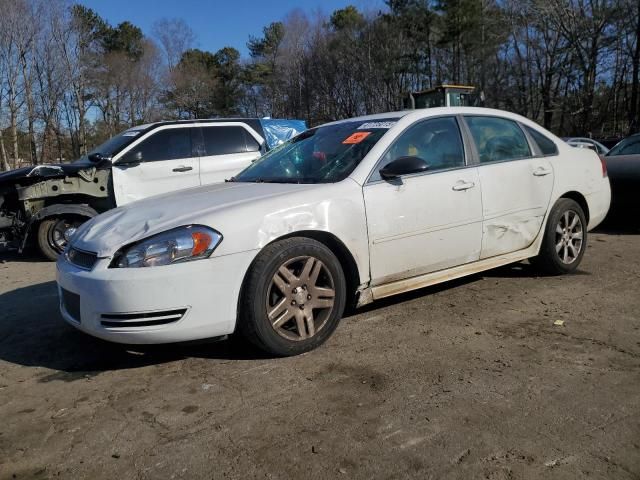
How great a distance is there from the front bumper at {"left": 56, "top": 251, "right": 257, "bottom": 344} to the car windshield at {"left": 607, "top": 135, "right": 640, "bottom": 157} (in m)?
7.02

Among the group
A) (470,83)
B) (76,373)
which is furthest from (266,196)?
(470,83)

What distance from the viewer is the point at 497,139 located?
450 cm

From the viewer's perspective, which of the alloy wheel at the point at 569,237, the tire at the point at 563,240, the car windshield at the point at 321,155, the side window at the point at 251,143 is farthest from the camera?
the side window at the point at 251,143

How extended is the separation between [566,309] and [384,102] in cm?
4881

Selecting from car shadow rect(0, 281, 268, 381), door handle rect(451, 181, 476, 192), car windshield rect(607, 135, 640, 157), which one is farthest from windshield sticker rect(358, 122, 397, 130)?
car windshield rect(607, 135, 640, 157)

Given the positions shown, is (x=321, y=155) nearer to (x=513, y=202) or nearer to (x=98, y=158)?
(x=513, y=202)

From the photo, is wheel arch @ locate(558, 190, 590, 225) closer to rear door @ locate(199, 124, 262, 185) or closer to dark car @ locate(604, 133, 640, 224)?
dark car @ locate(604, 133, 640, 224)

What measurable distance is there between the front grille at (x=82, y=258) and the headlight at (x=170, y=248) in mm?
205

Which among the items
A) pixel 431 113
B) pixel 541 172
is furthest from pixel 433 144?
pixel 541 172

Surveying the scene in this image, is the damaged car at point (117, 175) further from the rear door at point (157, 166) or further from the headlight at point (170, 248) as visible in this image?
the headlight at point (170, 248)

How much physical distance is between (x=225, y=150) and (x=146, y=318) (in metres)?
5.55

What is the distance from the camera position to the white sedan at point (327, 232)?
9.80ft

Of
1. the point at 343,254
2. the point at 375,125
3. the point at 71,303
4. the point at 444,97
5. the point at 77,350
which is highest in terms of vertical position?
the point at 444,97

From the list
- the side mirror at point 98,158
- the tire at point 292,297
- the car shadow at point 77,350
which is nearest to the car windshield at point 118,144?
the side mirror at point 98,158
